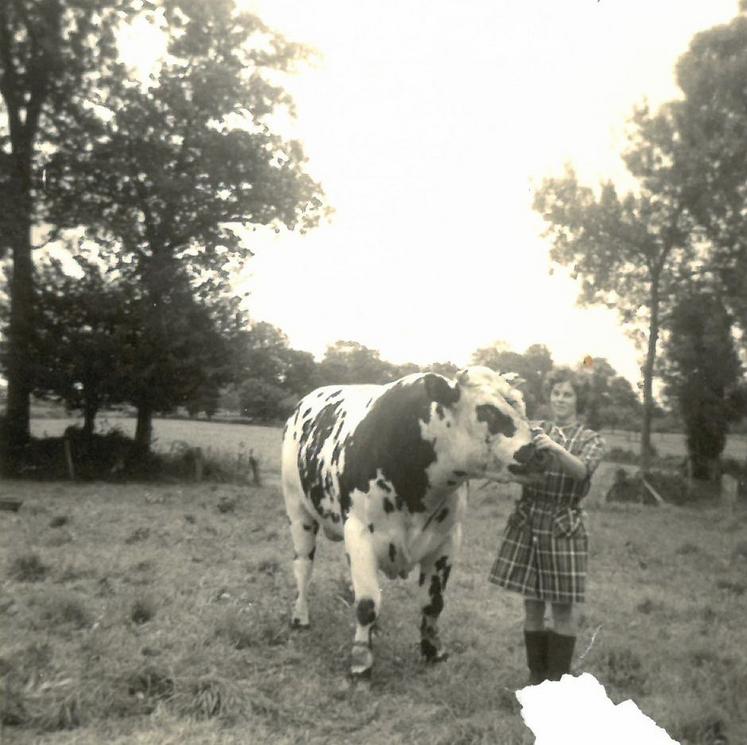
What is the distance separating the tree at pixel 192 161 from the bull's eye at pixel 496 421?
48.8 inches

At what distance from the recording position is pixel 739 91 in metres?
2.35

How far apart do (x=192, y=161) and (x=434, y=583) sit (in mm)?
2698

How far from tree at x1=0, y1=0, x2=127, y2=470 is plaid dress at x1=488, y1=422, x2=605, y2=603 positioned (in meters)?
2.41

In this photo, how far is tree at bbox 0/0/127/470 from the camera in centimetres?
309

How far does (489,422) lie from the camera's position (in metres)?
2.67

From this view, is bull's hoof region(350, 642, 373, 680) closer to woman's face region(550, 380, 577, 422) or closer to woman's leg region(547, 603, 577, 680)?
woman's leg region(547, 603, 577, 680)

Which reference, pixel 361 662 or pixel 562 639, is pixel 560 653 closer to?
pixel 562 639

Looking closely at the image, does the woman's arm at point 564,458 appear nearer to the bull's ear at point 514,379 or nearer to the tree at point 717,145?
the bull's ear at point 514,379

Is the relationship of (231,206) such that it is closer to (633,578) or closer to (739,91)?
(739,91)

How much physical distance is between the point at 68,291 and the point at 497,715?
248 inches

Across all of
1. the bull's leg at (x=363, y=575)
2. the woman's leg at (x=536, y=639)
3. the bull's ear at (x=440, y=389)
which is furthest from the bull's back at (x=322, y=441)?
the woman's leg at (x=536, y=639)

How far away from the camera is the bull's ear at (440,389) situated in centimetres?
273

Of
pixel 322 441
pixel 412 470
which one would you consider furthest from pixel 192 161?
pixel 412 470

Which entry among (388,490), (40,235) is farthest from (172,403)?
(388,490)
